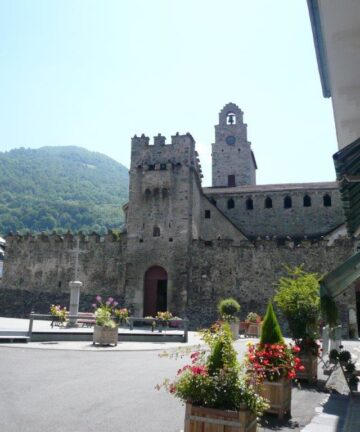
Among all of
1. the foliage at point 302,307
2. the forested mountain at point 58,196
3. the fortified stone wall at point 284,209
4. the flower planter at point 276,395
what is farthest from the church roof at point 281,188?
the forested mountain at point 58,196

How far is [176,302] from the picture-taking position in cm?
3066

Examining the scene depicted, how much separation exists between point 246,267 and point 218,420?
1060 inches

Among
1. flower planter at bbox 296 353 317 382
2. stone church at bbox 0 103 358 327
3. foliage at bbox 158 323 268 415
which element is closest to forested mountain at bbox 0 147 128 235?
stone church at bbox 0 103 358 327

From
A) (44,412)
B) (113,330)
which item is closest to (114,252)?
(113,330)

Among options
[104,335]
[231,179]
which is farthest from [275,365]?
[231,179]

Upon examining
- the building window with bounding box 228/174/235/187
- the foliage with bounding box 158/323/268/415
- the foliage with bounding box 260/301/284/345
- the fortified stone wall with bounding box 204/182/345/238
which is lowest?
the foliage with bounding box 158/323/268/415

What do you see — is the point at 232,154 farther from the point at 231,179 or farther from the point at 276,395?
the point at 276,395

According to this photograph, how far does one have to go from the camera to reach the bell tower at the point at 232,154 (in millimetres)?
50031

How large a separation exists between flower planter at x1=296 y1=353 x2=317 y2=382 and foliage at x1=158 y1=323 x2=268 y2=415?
5908 mm

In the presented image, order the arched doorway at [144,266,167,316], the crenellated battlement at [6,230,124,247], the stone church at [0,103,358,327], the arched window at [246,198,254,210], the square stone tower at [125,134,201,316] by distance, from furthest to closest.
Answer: the arched window at [246,198,254,210]
the crenellated battlement at [6,230,124,247]
the arched doorway at [144,266,167,316]
the square stone tower at [125,134,201,316]
the stone church at [0,103,358,327]

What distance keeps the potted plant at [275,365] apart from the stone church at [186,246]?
75.4ft

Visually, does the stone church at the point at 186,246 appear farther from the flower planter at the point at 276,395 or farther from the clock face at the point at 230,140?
the flower planter at the point at 276,395

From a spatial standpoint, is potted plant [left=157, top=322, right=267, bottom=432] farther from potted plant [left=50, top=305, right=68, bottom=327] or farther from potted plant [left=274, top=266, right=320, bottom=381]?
potted plant [left=50, top=305, right=68, bottom=327]

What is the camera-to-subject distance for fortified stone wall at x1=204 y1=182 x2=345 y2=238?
3600 cm
